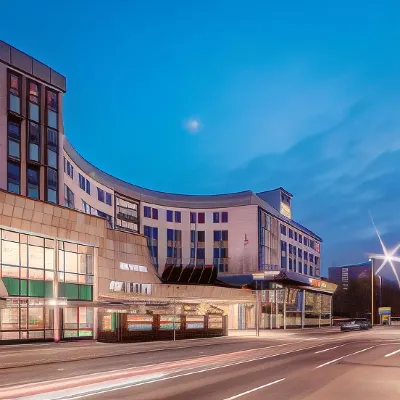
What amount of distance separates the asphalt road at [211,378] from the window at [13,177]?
32.8 meters

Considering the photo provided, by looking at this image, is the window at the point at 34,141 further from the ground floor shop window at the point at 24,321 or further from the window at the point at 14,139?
the ground floor shop window at the point at 24,321

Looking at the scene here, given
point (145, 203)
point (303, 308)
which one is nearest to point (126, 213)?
point (145, 203)

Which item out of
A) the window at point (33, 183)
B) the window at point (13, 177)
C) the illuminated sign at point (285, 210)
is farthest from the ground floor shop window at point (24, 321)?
the illuminated sign at point (285, 210)

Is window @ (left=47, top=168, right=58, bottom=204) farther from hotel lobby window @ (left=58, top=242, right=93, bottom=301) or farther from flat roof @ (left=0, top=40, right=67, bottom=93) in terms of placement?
hotel lobby window @ (left=58, top=242, right=93, bottom=301)

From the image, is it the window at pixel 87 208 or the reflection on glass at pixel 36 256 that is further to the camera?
the window at pixel 87 208

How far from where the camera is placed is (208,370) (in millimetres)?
24453

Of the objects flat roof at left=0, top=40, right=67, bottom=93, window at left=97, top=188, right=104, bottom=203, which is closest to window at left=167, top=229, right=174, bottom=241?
window at left=97, top=188, right=104, bottom=203

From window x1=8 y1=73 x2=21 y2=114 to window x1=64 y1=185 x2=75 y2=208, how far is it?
40.4 feet

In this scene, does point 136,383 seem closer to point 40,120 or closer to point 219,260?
point 40,120

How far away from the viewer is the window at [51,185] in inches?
2569

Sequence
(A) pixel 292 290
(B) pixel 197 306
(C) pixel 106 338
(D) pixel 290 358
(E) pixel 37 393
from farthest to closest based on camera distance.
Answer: (A) pixel 292 290, (B) pixel 197 306, (C) pixel 106 338, (D) pixel 290 358, (E) pixel 37 393

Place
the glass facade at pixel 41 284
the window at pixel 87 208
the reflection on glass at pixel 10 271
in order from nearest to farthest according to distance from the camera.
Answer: the reflection on glass at pixel 10 271
the glass facade at pixel 41 284
the window at pixel 87 208

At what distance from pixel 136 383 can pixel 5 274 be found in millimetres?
25379

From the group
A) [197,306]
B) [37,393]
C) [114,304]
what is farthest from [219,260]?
[37,393]
